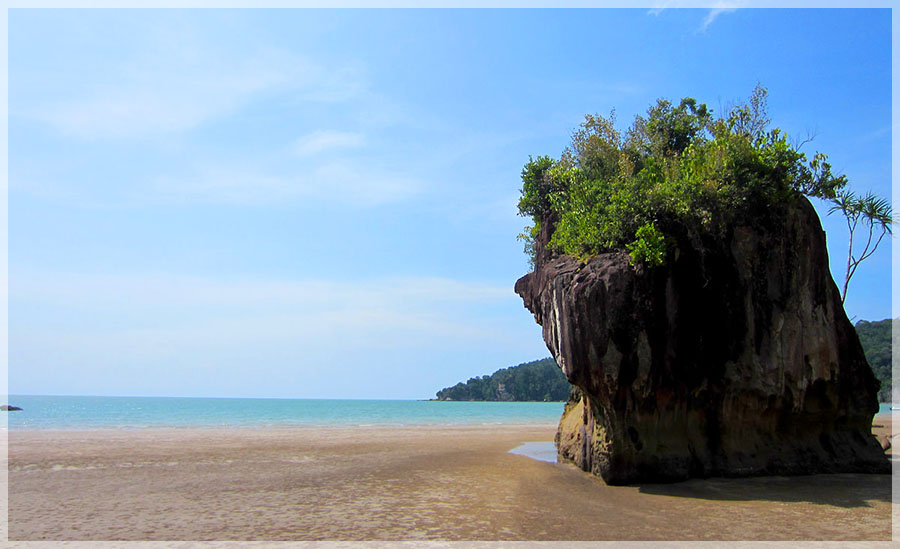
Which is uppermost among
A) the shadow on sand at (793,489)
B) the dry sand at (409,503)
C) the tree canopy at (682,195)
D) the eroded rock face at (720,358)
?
the tree canopy at (682,195)

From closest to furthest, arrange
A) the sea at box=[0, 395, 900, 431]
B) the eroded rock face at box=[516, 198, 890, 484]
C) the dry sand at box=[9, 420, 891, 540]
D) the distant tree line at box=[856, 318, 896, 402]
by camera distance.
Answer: the dry sand at box=[9, 420, 891, 540], the eroded rock face at box=[516, 198, 890, 484], the sea at box=[0, 395, 900, 431], the distant tree line at box=[856, 318, 896, 402]

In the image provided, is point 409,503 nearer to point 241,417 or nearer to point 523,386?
point 241,417

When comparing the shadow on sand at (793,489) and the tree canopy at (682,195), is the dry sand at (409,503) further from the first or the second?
the tree canopy at (682,195)

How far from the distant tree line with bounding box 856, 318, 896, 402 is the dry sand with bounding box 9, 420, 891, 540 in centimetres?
5464

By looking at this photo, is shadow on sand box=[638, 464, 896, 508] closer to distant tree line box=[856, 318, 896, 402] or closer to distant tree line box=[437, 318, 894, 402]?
distant tree line box=[856, 318, 896, 402]

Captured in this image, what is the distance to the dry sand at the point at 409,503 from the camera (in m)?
9.80

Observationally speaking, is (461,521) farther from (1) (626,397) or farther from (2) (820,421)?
(2) (820,421)

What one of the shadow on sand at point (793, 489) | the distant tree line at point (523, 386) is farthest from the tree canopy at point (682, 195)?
the distant tree line at point (523, 386)

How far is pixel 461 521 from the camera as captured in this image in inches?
418

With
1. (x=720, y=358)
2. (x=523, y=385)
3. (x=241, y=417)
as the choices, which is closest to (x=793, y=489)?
(x=720, y=358)

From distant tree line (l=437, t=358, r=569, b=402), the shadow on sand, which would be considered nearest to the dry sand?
the shadow on sand

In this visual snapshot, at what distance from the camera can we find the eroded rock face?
1352 cm

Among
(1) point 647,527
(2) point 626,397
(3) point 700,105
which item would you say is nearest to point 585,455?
(2) point 626,397

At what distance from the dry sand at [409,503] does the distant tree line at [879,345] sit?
54639 millimetres
